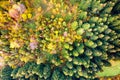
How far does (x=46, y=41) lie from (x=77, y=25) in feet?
3.92

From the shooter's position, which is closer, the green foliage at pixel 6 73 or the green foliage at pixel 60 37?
the green foliage at pixel 60 37

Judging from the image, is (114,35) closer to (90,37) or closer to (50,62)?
(90,37)

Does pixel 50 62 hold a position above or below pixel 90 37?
below

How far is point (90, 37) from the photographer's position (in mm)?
8594

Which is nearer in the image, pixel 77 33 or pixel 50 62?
pixel 77 33

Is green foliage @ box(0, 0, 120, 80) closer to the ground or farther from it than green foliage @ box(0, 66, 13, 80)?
farther from it

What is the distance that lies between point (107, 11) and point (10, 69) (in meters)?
4.11

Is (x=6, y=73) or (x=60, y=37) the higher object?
(x=60, y=37)

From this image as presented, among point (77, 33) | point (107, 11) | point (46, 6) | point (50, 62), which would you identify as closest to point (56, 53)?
point (50, 62)

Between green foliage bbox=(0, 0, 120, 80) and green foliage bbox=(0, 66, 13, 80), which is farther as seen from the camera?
green foliage bbox=(0, 66, 13, 80)

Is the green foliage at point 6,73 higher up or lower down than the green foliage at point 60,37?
lower down

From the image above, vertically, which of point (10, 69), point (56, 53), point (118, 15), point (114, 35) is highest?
point (118, 15)

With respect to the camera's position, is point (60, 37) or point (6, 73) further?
point (6, 73)

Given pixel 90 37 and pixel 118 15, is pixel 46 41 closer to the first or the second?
pixel 90 37
